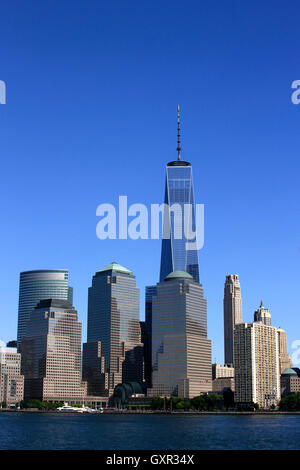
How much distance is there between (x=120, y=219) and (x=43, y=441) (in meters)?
36.1
